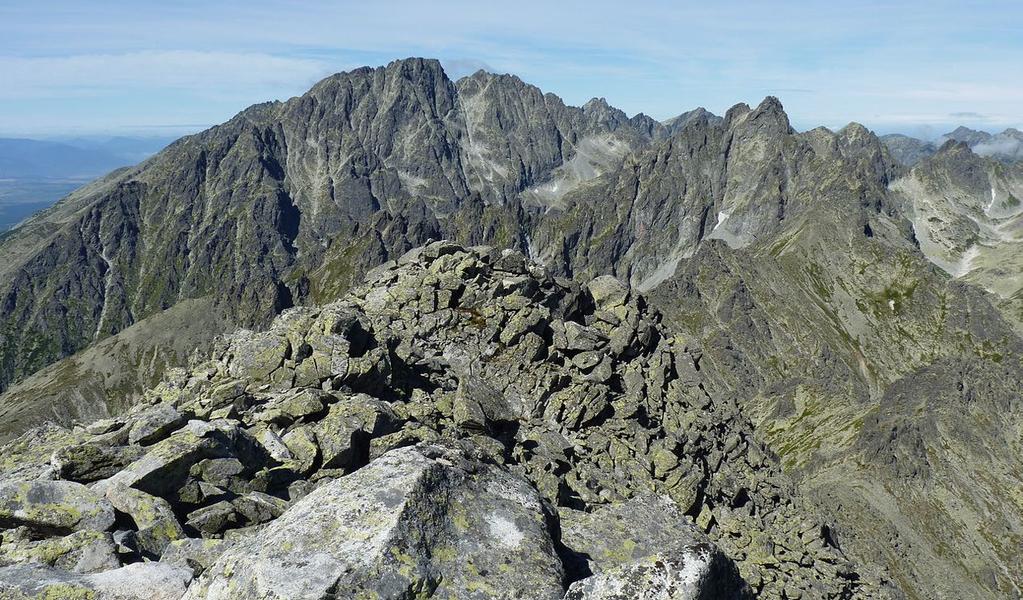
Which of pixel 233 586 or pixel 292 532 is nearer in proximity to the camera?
pixel 233 586

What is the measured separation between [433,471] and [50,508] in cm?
882

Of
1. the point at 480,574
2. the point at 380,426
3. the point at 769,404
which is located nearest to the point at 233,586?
the point at 480,574

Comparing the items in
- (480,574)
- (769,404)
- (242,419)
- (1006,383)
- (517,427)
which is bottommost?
(769,404)

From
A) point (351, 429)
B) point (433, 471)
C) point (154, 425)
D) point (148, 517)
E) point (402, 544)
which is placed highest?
point (433, 471)

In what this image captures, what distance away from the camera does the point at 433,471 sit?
11.9 metres

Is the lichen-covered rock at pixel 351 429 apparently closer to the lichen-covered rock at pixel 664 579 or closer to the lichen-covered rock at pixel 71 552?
the lichen-covered rock at pixel 71 552

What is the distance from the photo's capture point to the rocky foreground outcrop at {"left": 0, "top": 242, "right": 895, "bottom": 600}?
34.4 feet

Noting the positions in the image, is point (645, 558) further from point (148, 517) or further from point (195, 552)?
point (148, 517)

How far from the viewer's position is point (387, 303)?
42906mm

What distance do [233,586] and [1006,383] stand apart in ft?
696

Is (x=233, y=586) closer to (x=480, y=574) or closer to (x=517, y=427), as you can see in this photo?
(x=480, y=574)

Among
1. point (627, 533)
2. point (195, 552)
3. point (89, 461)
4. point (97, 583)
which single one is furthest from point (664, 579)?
point (89, 461)

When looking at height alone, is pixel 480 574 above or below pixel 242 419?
above

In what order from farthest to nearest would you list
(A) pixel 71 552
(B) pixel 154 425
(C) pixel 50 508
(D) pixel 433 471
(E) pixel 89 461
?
(B) pixel 154 425, (E) pixel 89 461, (C) pixel 50 508, (A) pixel 71 552, (D) pixel 433 471
